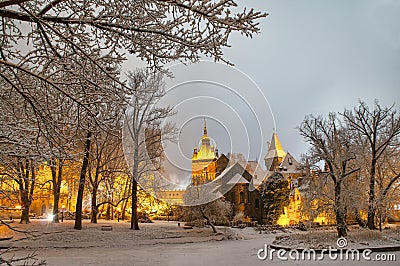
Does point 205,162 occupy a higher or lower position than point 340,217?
higher

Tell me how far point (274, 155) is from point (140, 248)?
3452 cm

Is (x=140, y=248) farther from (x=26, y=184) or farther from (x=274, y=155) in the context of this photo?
(x=274, y=155)

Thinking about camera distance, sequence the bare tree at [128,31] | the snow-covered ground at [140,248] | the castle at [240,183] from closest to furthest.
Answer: the bare tree at [128,31] < the snow-covered ground at [140,248] < the castle at [240,183]

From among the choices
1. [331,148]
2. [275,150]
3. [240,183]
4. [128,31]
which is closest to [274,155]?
[275,150]

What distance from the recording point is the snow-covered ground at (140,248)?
35.7ft

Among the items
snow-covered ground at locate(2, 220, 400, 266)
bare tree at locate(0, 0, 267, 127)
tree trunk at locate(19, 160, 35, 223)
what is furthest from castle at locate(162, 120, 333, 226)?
bare tree at locate(0, 0, 267, 127)

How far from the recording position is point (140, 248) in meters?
15.4

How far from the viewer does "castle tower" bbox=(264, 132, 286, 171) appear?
4642cm

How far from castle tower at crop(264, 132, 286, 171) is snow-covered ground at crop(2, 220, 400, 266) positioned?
21627 millimetres

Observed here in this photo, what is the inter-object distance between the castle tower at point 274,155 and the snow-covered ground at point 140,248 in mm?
21627

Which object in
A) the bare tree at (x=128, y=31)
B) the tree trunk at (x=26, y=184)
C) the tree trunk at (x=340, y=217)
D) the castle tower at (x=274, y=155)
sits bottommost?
the tree trunk at (x=340, y=217)

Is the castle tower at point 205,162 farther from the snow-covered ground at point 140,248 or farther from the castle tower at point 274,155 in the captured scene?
the castle tower at point 274,155

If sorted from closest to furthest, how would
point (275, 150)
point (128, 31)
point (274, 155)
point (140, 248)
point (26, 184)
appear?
point (128, 31) < point (26, 184) < point (140, 248) < point (274, 155) < point (275, 150)

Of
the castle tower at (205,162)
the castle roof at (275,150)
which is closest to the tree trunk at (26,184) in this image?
the castle tower at (205,162)
